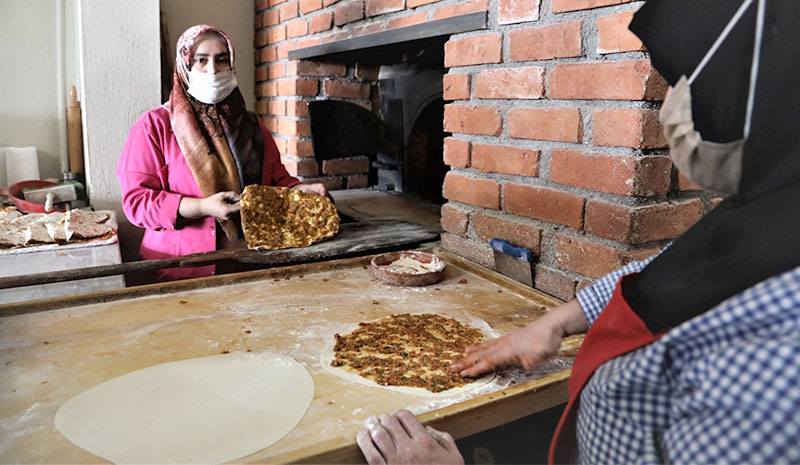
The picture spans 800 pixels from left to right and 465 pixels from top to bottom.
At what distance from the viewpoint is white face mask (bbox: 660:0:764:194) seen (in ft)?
1.95

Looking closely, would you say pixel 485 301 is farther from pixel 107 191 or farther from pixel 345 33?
pixel 107 191

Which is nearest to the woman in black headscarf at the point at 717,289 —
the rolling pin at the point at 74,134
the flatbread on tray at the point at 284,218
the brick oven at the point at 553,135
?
the brick oven at the point at 553,135

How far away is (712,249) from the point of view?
673 mm

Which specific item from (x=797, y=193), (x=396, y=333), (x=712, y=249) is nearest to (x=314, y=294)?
(x=396, y=333)

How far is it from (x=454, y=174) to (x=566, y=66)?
1.84ft

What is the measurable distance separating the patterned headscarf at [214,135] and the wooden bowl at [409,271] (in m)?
0.76

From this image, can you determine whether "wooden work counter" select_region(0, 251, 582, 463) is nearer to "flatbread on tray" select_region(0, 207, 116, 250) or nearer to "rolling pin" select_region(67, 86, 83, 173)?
"flatbread on tray" select_region(0, 207, 116, 250)

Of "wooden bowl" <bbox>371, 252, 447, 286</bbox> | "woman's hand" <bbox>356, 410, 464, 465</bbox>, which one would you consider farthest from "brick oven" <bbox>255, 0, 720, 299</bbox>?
"woman's hand" <bbox>356, 410, 464, 465</bbox>

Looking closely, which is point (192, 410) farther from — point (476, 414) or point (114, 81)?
point (114, 81)

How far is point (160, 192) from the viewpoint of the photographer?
2072 mm

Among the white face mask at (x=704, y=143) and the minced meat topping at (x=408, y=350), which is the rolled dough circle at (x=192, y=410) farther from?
the white face mask at (x=704, y=143)

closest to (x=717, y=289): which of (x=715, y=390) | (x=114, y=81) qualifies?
(x=715, y=390)

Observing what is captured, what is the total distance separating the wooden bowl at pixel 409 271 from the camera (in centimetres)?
155

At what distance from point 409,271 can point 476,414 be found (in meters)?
0.72
